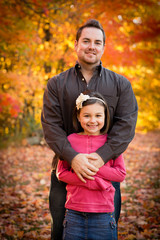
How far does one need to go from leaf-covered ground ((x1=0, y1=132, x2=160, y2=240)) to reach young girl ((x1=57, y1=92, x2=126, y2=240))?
63.3 inches

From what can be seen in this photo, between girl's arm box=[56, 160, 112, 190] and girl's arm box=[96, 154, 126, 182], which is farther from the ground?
girl's arm box=[96, 154, 126, 182]

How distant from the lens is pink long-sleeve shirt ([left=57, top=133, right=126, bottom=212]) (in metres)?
2.10

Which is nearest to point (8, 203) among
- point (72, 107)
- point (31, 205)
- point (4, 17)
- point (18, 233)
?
point (31, 205)

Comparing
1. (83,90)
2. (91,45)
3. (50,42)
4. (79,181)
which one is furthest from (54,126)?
(50,42)

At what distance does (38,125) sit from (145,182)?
5.24 meters

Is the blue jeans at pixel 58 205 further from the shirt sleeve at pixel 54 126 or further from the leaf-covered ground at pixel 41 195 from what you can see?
the leaf-covered ground at pixel 41 195

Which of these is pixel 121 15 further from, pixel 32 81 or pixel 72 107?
pixel 72 107

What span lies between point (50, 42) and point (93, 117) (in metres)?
7.01

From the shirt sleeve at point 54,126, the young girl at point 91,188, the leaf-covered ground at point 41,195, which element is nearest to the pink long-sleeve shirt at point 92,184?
the young girl at point 91,188

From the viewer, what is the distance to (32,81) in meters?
8.15

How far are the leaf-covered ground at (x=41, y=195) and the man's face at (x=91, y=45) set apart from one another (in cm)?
252

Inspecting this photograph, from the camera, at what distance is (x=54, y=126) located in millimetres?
2354

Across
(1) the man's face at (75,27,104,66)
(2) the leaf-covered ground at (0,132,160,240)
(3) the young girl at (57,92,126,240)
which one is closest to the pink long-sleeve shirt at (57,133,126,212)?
(3) the young girl at (57,92,126,240)

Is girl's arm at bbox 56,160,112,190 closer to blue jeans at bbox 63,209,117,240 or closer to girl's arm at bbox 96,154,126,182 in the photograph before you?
girl's arm at bbox 96,154,126,182
